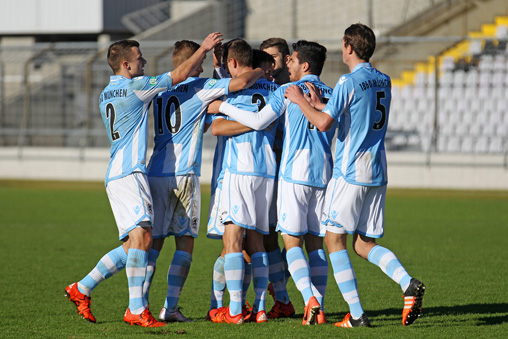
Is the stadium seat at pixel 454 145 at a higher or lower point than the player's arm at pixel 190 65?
lower

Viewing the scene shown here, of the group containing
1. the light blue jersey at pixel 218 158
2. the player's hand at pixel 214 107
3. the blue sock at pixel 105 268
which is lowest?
the blue sock at pixel 105 268

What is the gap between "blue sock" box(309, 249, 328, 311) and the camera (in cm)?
546

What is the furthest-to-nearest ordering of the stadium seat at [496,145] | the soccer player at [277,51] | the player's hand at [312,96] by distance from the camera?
the stadium seat at [496,145]
the soccer player at [277,51]
the player's hand at [312,96]

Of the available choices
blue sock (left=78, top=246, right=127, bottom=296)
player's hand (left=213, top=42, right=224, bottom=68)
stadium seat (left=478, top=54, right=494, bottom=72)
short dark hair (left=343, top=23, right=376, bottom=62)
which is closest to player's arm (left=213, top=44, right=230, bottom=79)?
player's hand (left=213, top=42, right=224, bottom=68)

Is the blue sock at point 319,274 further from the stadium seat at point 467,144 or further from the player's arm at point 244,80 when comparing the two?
the stadium seat at point 467,144

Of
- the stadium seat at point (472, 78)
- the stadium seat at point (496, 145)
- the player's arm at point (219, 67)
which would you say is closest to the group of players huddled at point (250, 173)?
the player's arm at point (219, 67)

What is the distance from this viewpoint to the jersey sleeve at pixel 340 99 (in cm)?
492

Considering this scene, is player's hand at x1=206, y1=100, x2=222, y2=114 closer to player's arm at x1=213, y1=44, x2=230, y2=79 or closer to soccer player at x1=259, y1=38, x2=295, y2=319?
player's arm at x1=213, y1=44, x2=230, y2=79

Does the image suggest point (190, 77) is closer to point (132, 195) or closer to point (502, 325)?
point (132, 195)

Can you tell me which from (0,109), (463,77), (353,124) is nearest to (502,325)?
(353,124)

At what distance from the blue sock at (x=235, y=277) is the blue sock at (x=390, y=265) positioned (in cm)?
90

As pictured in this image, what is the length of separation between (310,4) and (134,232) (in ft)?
65.2

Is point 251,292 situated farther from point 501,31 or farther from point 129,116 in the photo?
point 501,31

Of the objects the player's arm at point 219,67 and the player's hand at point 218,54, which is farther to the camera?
the player's arm at point 219,67
